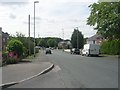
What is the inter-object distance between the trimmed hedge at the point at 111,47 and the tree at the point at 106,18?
6.78 ft

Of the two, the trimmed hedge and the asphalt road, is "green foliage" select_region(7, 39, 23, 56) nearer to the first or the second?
the asphalt road

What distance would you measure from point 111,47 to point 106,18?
9730 mm

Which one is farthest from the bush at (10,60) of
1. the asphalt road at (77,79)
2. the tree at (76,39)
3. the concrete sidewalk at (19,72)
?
the tree at (76,39)

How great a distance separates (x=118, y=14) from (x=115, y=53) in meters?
9.28

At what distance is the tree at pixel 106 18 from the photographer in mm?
48281

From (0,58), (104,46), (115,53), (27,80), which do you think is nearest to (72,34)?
(104,46)

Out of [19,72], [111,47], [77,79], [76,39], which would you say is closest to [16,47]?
[19,72]

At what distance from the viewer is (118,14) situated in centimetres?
4869

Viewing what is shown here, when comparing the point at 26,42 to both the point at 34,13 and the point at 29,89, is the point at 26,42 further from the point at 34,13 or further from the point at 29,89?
the point at 29,89

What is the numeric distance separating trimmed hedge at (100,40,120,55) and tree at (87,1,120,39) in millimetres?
2068

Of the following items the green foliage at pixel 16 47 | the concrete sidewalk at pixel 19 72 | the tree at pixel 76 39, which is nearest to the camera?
the concrete sidewalk at pixel 19 72

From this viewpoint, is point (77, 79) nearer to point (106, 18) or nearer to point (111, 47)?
point (106, 18)

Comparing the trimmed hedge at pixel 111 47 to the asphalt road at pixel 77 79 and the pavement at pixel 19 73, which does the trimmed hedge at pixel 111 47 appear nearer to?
the pavement at pixel 19 73

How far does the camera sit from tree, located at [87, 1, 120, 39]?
48.3m
